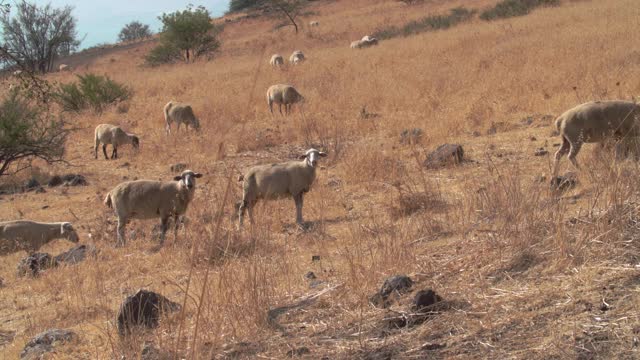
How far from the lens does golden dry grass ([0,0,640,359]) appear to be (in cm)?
405

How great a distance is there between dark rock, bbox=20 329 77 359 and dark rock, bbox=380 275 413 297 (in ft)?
8.14

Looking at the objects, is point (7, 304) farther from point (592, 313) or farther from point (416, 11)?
point (416, 11)

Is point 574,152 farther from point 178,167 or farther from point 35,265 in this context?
point 178,167

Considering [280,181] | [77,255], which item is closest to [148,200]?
[77,255]

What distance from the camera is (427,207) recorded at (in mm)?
8117

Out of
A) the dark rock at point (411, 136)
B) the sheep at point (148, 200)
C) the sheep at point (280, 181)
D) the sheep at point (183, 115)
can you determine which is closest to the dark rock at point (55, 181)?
the sheep at point (183, 115)

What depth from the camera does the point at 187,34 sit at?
4356 cm

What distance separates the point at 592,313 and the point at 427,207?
4.30 m

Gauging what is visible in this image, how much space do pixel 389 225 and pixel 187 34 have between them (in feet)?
127

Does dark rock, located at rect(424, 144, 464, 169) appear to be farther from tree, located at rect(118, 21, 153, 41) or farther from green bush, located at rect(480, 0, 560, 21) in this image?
tree, located at rect(118, 21, 153, 41)

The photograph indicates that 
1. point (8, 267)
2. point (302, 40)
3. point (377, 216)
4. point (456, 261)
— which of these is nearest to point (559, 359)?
point (456, 261)

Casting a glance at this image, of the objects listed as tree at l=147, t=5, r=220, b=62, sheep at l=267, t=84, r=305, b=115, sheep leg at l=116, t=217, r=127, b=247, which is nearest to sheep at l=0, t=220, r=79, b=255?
sheep leg at l=116, t=217, r=127, b=247

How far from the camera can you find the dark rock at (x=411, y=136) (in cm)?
1329

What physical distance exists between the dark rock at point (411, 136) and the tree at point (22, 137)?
26.1 ft
